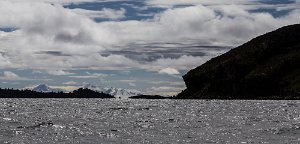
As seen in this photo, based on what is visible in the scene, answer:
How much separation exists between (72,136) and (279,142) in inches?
890

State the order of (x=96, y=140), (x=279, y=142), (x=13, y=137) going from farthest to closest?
1. (x=13, y=137)
2. (x=96, y=140)
3. (x=279, y=142)

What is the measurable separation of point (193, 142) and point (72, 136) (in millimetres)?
14885

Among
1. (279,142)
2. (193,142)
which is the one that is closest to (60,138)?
(193,142)

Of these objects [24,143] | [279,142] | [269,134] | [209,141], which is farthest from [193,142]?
[24,143]

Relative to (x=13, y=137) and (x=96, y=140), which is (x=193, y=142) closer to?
(x=96, y=140)

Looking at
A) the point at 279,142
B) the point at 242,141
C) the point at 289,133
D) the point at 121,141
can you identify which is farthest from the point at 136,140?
the point at 289,133

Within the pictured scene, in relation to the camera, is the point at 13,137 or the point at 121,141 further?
the point at 13,137

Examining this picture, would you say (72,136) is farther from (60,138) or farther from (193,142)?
(193,142)

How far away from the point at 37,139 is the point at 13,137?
3.84 metres

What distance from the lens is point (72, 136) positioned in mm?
54469

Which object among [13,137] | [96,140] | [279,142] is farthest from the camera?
[13,137]

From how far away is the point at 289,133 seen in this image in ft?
184

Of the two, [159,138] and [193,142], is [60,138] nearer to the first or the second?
[159,138]

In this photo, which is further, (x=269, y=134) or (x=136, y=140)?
(x=269, y=134)
